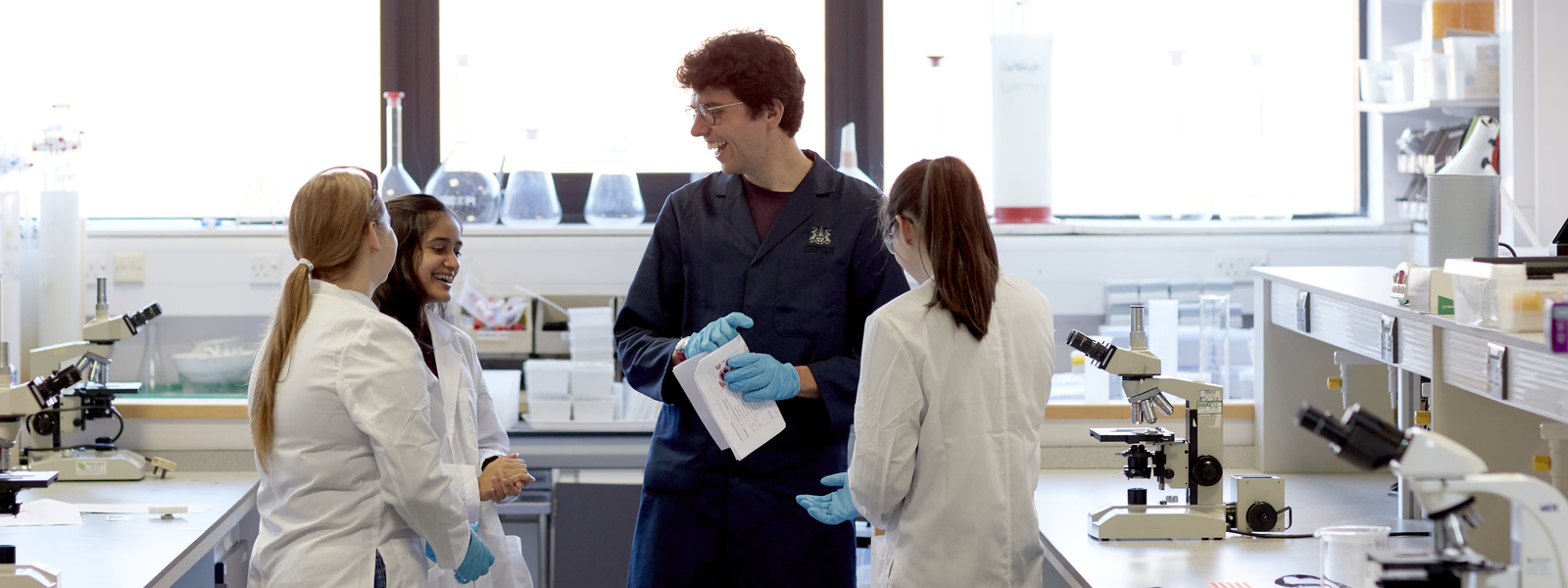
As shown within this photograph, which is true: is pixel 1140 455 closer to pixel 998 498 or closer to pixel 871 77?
pixel 998 498

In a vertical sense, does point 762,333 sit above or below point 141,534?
above

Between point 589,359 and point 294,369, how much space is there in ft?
5.09

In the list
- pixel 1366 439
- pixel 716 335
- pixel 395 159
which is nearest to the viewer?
pixel 1366 439

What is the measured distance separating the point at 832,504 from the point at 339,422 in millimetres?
699

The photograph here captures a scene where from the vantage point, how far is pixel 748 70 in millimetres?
1942

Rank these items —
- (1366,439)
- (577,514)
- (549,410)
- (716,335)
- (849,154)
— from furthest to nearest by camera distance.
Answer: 1. (849,154)
2. (549,410)
3. (577,514)
4. (716,335)
5. (1366,439)

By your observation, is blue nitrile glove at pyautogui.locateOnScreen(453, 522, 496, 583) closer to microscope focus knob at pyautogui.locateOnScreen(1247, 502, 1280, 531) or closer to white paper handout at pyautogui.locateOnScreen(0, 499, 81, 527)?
white paper handout at pyautogui.locateOnScreen(0, 499, 81, 527)

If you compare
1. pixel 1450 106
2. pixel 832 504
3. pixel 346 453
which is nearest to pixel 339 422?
pixel 346 453

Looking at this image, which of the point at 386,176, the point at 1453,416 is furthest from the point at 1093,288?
the point at 386,176

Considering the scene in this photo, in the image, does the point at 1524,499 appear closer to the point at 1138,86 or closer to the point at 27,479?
the point at 27,479

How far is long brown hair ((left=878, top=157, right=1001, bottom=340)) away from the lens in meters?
1.62

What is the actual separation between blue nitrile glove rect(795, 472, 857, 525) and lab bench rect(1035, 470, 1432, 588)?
0.35 meters

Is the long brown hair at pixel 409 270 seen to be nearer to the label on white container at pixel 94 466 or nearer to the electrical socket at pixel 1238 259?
the label on white container at pixel 94 466

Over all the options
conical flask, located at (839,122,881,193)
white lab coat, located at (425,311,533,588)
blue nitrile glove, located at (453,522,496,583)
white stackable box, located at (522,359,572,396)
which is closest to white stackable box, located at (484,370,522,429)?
white stackable box, located at (522,359,572,396)
